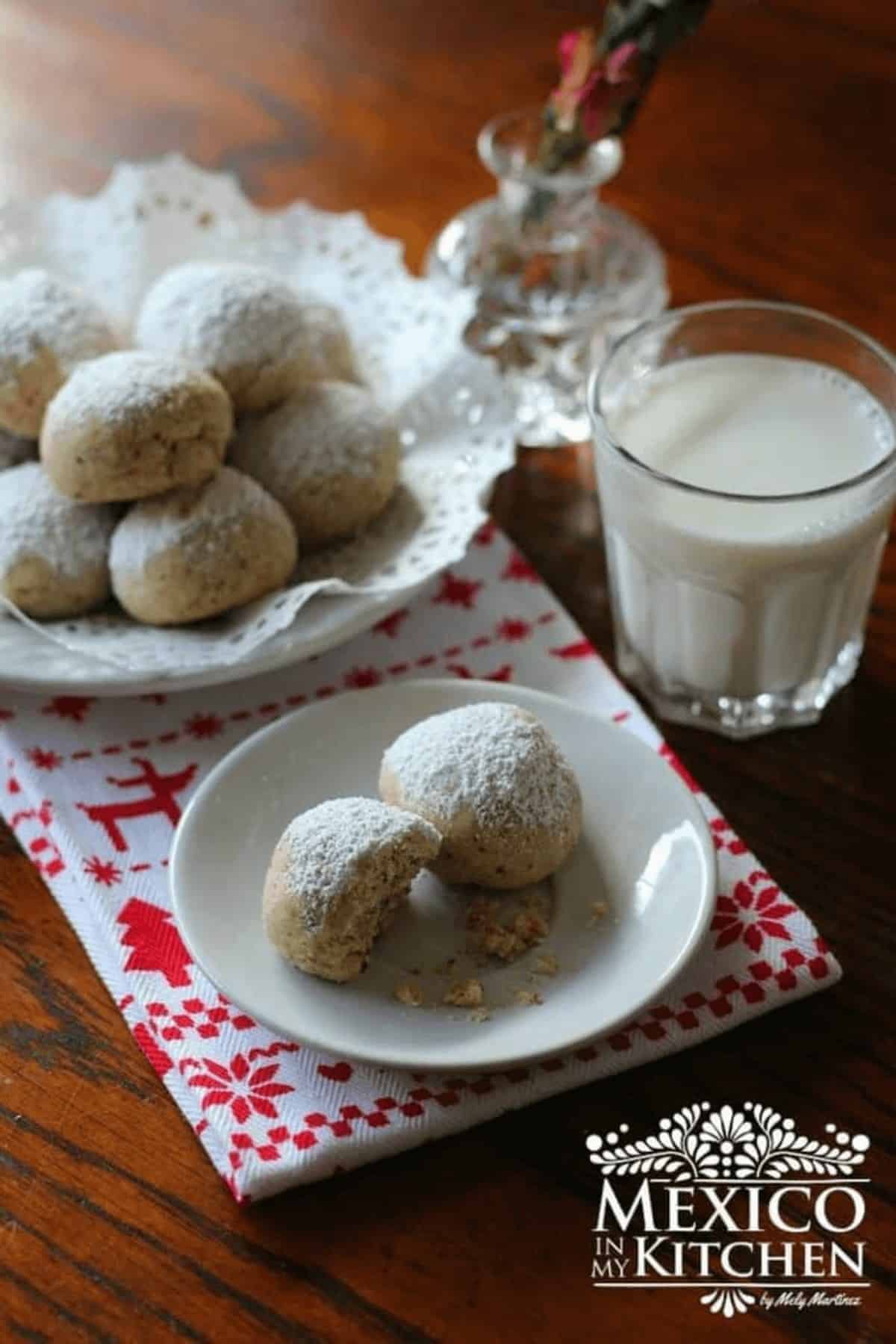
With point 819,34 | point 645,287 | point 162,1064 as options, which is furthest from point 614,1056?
point 819,34

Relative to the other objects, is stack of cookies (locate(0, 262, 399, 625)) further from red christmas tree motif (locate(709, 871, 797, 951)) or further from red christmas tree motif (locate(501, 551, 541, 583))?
red christmas tree motif (locate(709, 871, 797, 951))

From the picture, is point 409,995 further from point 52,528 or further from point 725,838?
point 52,528

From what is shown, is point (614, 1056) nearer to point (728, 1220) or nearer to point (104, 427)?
→ point (728, 1220)

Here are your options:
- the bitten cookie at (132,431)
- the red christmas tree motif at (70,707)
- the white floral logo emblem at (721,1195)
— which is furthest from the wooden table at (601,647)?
the bitten cookie at (132,431)

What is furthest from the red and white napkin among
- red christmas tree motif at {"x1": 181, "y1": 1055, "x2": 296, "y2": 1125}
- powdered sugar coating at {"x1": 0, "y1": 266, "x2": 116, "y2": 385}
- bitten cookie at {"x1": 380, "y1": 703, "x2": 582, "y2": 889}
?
powdered sugar coating at {"x1": 0, "y1": 266, "x2": 116, "y2": 385}

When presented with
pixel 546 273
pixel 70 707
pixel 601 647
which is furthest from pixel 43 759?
pixel 546 273

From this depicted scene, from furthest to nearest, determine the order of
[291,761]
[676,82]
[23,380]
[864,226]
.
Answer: [676,82] < [864,226] < [23,380] < [291,761]
